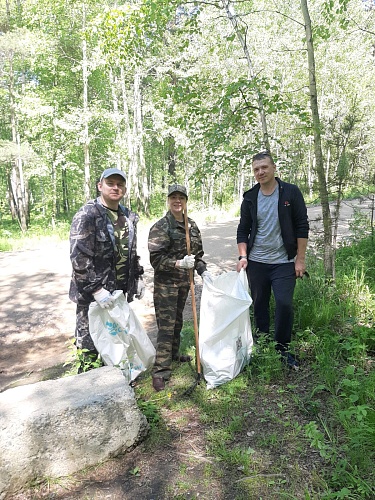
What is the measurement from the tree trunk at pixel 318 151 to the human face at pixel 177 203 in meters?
1.75

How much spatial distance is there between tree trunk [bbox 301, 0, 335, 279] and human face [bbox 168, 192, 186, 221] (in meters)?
1.75

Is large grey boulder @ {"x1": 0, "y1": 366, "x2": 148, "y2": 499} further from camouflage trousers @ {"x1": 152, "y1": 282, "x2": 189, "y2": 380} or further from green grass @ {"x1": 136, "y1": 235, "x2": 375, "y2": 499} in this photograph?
camouflage trousers @ {"x1": 152, "y1": 282, "x2": 189, "y2": 380}

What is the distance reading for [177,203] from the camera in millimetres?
3342

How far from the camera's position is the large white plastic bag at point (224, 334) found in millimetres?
3186

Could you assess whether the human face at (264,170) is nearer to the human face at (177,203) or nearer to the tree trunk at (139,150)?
the human face at (177,203)

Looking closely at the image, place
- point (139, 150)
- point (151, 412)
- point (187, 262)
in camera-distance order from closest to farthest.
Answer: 1. point (151, 412)
2. point (187, 262)
3. point (139, 150)

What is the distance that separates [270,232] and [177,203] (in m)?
0.91

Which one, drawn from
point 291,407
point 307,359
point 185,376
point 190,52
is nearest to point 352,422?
point 291,407

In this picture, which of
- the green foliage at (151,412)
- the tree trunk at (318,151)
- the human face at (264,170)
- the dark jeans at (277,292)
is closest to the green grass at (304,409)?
the green foliage at (151,412)

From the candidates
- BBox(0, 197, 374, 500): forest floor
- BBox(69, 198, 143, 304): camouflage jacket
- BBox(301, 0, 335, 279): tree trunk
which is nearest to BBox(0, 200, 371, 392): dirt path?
BBox(0, 197, 374, 500): forest floor

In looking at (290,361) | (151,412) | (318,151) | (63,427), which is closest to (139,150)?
(318,151)

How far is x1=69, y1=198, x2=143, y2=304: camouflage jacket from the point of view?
302 cm

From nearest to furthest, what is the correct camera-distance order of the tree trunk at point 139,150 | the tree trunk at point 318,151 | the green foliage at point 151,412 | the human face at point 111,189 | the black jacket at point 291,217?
the green foliage at point 151,412 → the human face at point 111,189 → the black jacket at point 291,217 → the tree trunk at point 318,151 → the tree trunk at point 139,150

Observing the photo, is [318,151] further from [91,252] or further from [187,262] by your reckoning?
[91,252]
